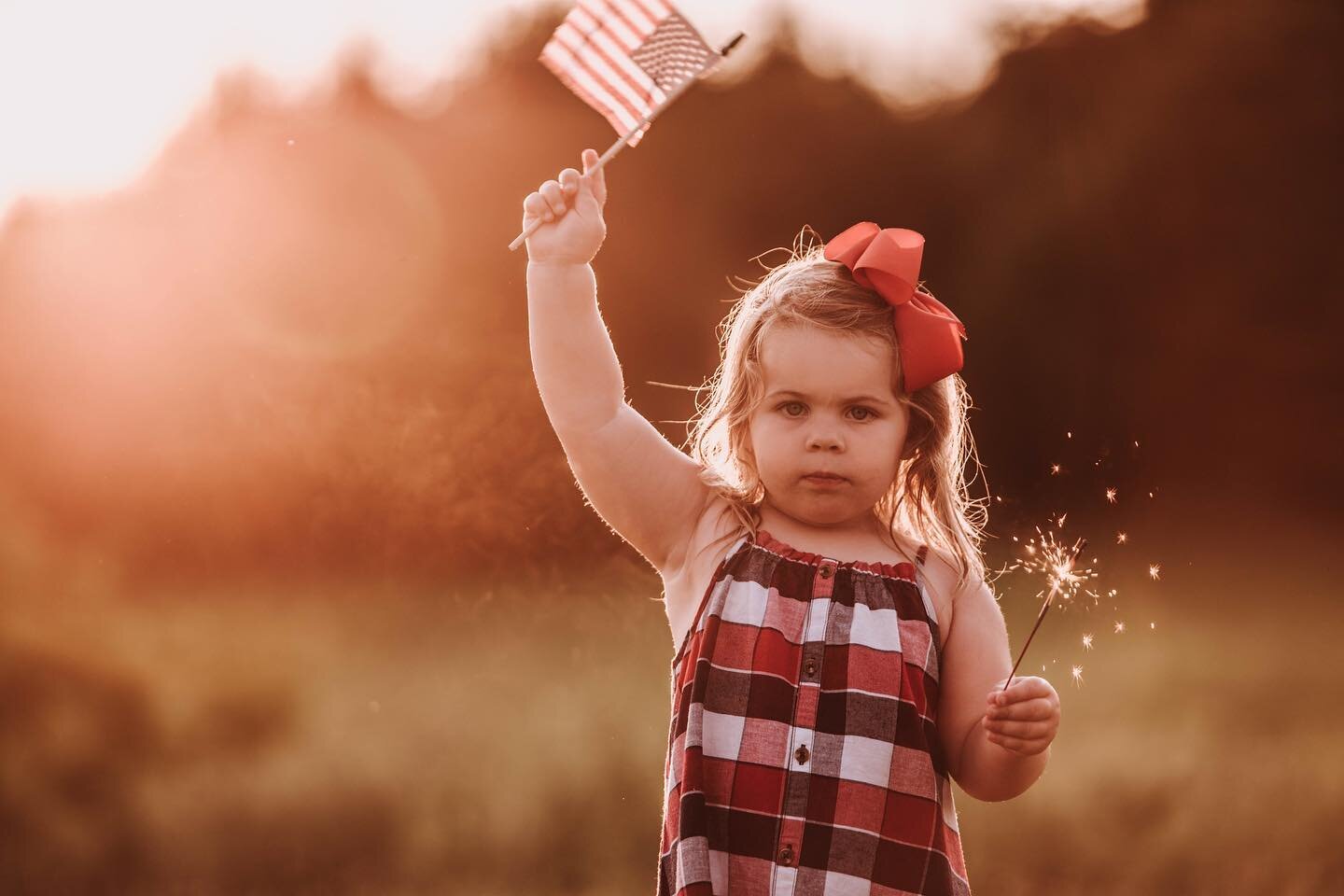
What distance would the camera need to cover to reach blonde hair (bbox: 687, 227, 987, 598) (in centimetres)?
144

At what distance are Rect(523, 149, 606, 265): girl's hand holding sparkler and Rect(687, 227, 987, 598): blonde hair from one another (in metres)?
0.20

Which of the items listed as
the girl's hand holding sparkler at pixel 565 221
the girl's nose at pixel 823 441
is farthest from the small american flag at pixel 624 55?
the girl's nose at pixel 823 441

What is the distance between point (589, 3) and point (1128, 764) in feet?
6.07

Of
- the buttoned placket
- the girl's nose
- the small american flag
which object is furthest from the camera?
the small american flag

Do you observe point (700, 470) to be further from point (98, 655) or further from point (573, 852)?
point (98, 655)

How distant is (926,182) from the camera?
112 inches

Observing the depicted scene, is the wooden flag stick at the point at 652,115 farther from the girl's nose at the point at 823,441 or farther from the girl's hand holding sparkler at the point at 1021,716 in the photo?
the girl's hand holding sparkler at the point at 1021,716

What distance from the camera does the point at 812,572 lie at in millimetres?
A: 1385

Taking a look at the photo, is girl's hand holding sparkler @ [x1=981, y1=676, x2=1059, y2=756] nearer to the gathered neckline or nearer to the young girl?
the young girl

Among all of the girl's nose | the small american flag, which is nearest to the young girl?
the girl's nose

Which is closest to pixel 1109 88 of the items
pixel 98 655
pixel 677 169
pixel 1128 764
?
pixel 677 169

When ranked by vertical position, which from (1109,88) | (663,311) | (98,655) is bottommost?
(98,655)

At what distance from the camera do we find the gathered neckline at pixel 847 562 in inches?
55.0

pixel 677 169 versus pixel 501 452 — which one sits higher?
pixel 677 169
